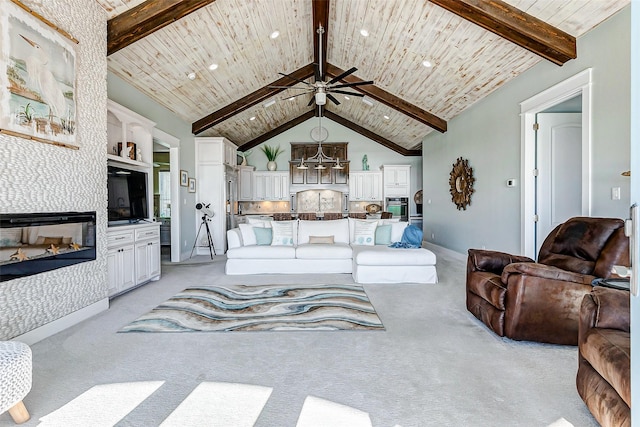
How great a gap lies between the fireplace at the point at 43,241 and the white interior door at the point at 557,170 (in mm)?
5203

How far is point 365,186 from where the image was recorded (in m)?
9.97

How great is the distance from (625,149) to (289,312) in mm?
3338

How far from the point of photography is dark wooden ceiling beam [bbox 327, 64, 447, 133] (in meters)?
6.82

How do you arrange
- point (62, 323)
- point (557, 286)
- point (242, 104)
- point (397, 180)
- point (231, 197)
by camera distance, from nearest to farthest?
point (557, 286) → point (62, 323) → point (242, 104) → point (231, 197) → point (397, 180)

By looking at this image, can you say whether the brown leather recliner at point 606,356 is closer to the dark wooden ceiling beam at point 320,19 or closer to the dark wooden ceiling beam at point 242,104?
the dark wooden ceiling beam at point 320,19

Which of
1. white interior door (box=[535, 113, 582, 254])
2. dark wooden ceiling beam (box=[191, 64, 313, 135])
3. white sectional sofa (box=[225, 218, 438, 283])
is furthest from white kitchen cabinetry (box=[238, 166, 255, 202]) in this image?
white interior door (box=[535, 113, 582, 254])

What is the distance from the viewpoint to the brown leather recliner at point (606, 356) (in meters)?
1.34

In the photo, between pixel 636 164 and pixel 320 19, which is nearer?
pixel 636 164

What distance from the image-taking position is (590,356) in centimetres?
158

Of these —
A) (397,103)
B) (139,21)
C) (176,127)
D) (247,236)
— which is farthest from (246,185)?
(139,21)

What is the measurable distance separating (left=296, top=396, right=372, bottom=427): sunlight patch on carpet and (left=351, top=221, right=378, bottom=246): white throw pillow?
374 cm

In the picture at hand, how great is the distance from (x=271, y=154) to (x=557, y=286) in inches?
337

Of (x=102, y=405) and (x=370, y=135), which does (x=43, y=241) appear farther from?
(x=370, y=135)

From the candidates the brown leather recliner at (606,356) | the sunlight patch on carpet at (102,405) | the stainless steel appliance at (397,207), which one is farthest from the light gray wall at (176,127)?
the stainless steel appliance at (397,207)
